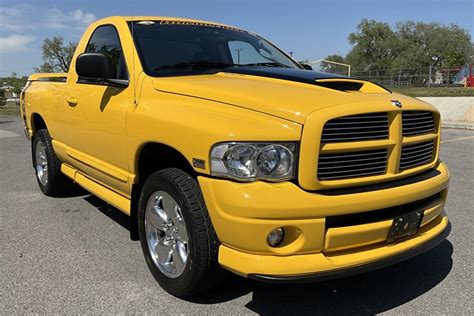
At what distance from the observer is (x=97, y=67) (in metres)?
3.46

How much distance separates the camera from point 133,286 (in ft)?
10.4

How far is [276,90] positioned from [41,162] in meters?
3.95

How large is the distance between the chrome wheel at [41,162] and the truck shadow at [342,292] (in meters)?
3.25

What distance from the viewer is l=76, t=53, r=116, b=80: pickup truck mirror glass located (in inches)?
136

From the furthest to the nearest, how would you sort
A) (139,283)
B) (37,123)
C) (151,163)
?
(37,123), (151,163), (139,283)

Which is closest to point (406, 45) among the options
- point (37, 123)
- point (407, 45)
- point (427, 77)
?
point (407, 45)

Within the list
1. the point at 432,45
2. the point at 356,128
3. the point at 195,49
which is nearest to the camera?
the point at 356,128

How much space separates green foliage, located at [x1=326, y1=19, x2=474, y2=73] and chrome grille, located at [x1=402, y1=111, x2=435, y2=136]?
7019cm

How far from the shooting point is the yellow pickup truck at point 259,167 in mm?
2453

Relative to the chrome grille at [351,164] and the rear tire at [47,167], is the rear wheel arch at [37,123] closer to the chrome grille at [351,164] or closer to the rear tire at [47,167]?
the rear tire at [47,167]

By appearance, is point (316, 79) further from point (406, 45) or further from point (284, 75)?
point (406, 45)

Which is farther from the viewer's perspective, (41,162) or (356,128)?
(41,162)

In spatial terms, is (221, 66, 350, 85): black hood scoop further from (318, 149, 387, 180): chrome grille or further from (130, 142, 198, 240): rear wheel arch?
(130, 142, 198, 240): rear wheel arch

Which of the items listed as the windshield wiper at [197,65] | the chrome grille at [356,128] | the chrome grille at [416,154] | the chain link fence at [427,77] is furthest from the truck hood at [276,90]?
the chain link fence at [427,77]
